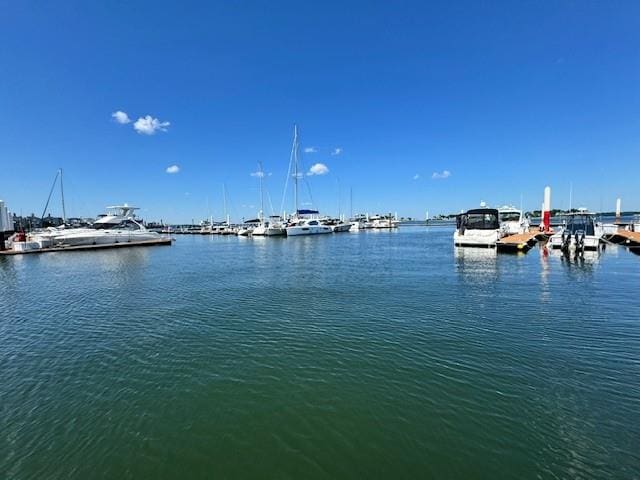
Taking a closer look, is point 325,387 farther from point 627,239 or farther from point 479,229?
point 627,239

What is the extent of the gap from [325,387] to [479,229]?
1698 inches

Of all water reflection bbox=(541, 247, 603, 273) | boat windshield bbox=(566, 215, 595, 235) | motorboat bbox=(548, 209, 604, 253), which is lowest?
water reflection bbox=(541, 247, 603, 273)

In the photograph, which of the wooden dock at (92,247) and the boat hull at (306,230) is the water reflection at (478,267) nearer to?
the wooden dock at (92,247)

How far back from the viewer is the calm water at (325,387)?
5754 mm

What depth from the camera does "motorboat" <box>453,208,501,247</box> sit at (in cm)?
4231

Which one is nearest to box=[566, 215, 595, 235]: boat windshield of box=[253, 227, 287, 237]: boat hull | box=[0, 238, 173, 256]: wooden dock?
box=[253, 227, 287, 237]: boat hull

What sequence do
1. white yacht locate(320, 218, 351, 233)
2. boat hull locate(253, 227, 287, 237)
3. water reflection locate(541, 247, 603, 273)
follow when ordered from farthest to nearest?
white yacht locate(320, 218, 351, 233) < boat hull locate(253, 227, 287, 237) < water reflection locate(541, 247, 603, 273)

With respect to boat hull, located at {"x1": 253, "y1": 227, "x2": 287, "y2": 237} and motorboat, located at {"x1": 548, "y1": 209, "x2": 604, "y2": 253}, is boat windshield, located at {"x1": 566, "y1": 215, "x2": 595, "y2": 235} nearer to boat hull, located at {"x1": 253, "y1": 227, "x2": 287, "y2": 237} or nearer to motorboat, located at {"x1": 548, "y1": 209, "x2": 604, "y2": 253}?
motorboat, located at {"x1": 548, "y1": 209, "x2": 604, "y2": 253}

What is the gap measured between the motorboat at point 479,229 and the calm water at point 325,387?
84.1ft

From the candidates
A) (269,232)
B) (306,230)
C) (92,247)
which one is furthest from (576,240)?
(269,232)

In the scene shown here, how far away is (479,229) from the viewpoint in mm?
44844

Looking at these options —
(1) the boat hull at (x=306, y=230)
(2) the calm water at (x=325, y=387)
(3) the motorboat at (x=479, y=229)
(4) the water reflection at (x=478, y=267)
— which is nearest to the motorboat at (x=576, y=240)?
(3) the motorboat at (x=479, y=229)

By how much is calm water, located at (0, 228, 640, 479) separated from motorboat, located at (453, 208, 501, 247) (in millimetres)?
25639

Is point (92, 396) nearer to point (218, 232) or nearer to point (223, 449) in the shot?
point (223, 449)
